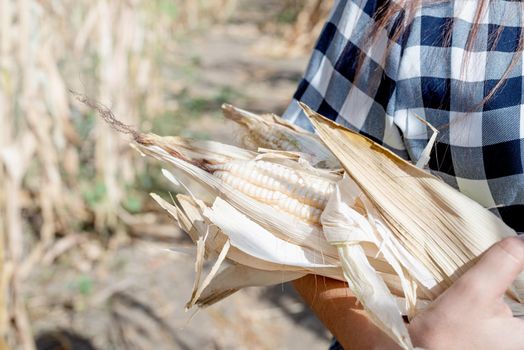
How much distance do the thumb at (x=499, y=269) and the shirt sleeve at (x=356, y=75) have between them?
0.79 ft

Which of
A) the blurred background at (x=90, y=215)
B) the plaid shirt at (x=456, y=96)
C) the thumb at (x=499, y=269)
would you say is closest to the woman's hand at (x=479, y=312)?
the thumb at (x=499, y=269)

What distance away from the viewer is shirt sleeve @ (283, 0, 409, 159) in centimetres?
77

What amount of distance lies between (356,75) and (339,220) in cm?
23

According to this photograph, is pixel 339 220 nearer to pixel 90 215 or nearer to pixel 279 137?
pixel 279 137

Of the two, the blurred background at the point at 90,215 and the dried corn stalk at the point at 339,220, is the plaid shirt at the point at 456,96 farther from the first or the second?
the blurred background at the point at 90,215

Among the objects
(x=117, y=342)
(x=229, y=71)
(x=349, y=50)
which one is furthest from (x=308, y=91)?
(x=229, y=71)

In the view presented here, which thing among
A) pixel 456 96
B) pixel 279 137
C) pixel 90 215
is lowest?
pixel 90 215

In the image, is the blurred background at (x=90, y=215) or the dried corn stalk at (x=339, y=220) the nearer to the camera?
the dried corn stalk at (x=339, y=220)

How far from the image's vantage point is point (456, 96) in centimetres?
70

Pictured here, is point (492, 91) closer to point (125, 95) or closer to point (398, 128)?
point (398, 128)

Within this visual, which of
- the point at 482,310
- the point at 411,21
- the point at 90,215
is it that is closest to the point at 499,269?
the point at 482,310

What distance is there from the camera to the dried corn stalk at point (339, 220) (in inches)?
25.1

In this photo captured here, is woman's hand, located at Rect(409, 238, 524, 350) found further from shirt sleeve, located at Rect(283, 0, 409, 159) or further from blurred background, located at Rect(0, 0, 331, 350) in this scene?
blurred background, located at Rect(0, 0, 331, 350)

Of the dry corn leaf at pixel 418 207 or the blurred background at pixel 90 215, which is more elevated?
the dry corn leaf at pixel 418 207
